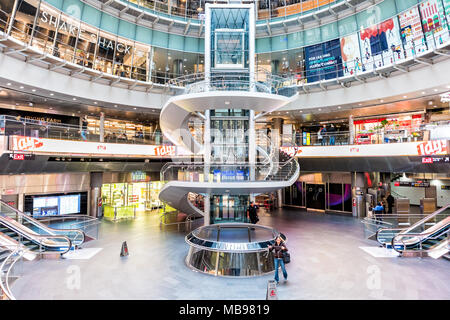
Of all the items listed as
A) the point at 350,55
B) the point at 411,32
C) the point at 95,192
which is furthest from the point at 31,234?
the point at 411,32

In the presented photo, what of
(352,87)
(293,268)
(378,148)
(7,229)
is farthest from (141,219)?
(352,87)

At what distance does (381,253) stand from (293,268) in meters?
4.44

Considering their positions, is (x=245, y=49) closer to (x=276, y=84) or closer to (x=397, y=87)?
(x=276, y=84)

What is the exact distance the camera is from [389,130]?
16.9 metres

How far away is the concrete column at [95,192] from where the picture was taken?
68.4 feet

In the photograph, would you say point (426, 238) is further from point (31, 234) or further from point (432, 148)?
point (31, 234)

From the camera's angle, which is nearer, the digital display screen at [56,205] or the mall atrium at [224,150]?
the mall atrium at [224,150]

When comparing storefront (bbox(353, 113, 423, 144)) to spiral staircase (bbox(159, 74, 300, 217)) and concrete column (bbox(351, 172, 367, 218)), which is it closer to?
concrete column (bbox(351, 172, 367, 218))

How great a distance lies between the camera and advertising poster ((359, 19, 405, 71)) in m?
17.6

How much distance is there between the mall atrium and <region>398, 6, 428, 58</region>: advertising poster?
7cm

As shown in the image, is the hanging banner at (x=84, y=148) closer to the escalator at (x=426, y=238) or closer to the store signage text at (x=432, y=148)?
the escalator at (x=426, y=238)

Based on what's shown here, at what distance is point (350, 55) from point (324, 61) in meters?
1.88

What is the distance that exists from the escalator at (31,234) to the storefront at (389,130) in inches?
709

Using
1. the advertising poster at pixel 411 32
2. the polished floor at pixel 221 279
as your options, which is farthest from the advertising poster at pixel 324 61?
the polished floor at pixel 221 279
